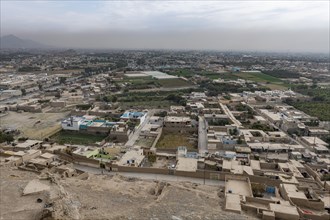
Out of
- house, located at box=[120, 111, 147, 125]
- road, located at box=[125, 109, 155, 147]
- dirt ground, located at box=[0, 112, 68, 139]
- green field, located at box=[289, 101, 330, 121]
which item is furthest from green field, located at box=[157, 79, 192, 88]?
dirt ground, located at box=[0, 112, 68, 139]

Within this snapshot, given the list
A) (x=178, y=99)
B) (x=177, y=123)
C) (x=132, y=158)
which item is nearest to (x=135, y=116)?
(x=177, y=123)

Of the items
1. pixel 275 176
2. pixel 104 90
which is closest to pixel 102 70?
pixel 104 90

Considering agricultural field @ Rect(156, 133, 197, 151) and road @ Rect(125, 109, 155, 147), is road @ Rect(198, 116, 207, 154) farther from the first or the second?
road @ Rect(125, 109, 155, 147)

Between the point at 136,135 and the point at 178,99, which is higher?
the point at 178,99

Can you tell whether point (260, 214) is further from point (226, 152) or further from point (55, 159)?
point (55, 159)

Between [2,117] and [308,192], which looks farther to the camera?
[2,117]

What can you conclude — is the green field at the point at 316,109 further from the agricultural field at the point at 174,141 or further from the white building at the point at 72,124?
the white building at the point at 72,124

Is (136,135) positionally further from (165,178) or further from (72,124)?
(165,178)
